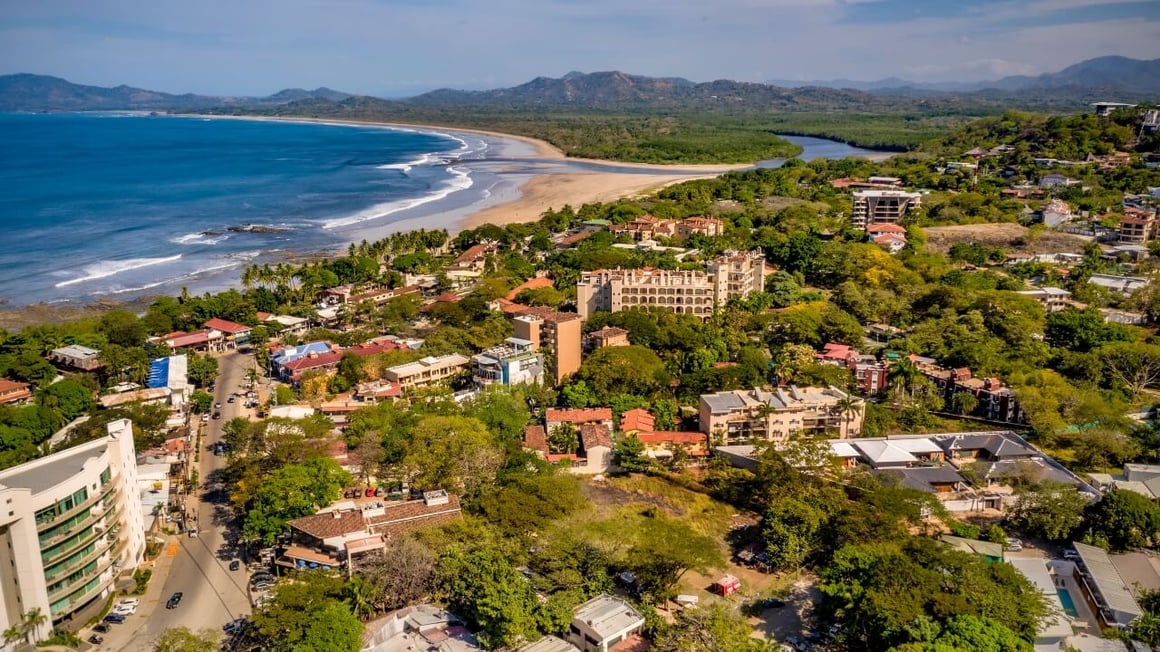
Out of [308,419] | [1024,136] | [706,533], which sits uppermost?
[1024,136]

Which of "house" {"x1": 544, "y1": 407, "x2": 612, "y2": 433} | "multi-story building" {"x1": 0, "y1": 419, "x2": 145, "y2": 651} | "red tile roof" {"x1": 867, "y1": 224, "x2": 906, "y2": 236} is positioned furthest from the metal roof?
"red tile roof" {"x1": 867, "y1": 224, "x2": 906, "y2": 236}

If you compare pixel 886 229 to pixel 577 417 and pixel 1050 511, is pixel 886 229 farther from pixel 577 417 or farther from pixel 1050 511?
pixel 1050 511

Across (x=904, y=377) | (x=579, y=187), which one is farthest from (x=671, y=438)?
(x=579, y=187)

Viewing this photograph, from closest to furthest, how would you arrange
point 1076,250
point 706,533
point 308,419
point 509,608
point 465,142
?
point 509,608
point 706,533
point 308,419
point 1076,250
point 465,142

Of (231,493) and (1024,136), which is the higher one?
(1024,136)

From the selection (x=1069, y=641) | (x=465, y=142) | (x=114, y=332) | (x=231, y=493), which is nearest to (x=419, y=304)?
(x=114, y=332)

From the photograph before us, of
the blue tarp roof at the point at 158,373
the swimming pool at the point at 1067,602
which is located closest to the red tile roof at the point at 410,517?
the swimming pool at the point at 1067,602

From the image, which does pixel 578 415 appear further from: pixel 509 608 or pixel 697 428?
pixel 509 608

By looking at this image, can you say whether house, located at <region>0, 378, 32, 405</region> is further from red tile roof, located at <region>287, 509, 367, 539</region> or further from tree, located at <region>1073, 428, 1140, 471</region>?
tree, located at <region>1073, 428, 1140, 471</region>
